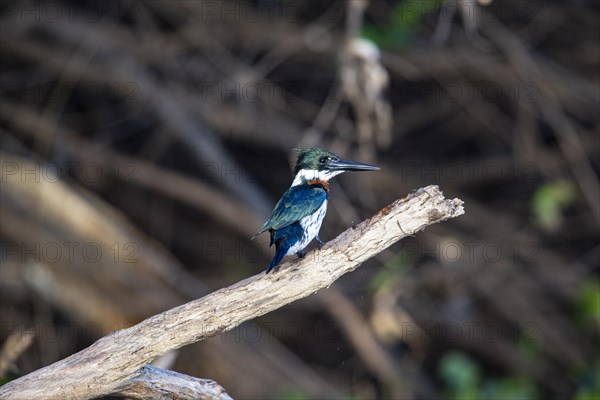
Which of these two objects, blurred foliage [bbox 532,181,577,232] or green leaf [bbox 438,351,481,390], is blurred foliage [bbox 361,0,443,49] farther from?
green leaf [bbox 438,351,481,390]

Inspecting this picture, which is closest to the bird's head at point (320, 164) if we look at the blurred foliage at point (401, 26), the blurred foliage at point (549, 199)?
the blurred foliage at point (401, 26)

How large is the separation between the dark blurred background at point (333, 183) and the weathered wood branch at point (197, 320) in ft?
6.47

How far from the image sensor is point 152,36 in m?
5.11

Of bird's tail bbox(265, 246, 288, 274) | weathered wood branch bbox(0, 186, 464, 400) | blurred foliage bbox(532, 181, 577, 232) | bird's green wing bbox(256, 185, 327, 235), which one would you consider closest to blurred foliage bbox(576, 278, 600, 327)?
blurred foliage bbox(532, 181, 577, 232)

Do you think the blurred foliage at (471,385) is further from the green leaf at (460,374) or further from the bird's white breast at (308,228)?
the bird's white breast at (308,228)

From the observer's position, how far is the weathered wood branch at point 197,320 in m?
2.31

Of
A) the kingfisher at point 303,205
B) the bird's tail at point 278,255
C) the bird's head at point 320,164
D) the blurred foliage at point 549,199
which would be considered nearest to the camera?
the bird's tail at point 278,255

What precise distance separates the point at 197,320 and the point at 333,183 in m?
2.63

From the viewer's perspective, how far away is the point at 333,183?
16.0 ft

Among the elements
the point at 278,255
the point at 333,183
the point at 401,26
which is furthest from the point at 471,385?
the point at 278,255

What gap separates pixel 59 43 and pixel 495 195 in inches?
113

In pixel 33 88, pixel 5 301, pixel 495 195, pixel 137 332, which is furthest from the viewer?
pixel 495 195

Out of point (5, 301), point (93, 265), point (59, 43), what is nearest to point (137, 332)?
point (93, 265)

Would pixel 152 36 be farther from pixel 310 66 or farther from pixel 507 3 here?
pixel 507 3
